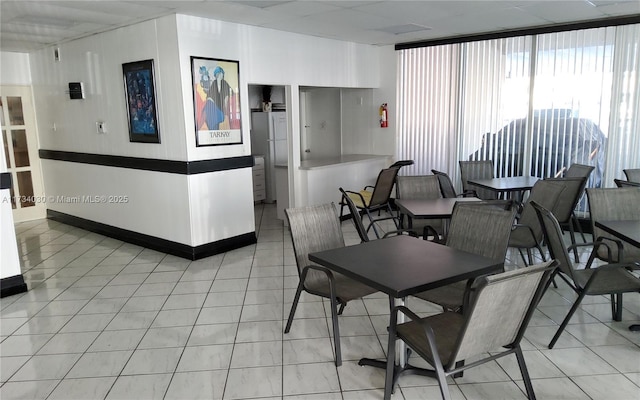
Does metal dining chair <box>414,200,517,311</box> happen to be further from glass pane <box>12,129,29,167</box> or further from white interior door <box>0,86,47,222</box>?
glass pane <box>12,129,29,167</box>

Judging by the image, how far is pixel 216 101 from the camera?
17.0 ft

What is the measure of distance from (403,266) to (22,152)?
23.4 ft

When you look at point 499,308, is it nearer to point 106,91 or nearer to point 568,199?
point 568,199

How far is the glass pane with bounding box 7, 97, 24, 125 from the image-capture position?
7227 millimetres

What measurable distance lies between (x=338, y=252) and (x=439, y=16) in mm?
3498

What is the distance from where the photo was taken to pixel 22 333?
141 inches

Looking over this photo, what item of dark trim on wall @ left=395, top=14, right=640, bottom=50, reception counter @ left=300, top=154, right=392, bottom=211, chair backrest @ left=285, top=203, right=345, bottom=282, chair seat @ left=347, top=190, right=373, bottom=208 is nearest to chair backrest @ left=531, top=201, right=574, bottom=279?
chair backrest @ left=285, top=203, right=345, bottom=282

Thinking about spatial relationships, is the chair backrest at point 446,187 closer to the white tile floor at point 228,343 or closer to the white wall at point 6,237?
the white tile floor at point 228,343

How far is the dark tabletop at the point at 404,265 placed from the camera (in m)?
2.35

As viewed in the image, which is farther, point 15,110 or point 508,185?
point 15,110

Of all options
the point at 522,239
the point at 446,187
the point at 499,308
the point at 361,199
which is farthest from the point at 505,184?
the point at 499,308

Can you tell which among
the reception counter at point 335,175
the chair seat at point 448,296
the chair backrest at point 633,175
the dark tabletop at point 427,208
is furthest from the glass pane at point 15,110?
the chair backrest at point 633,175

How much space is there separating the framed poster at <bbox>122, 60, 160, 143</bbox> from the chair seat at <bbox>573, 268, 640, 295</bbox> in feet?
14.1

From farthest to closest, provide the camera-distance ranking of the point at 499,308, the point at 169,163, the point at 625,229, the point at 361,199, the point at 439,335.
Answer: the point at 361,199, the point at 169,163, the point at 625,229, the point at 439,335, the point at 499,308
